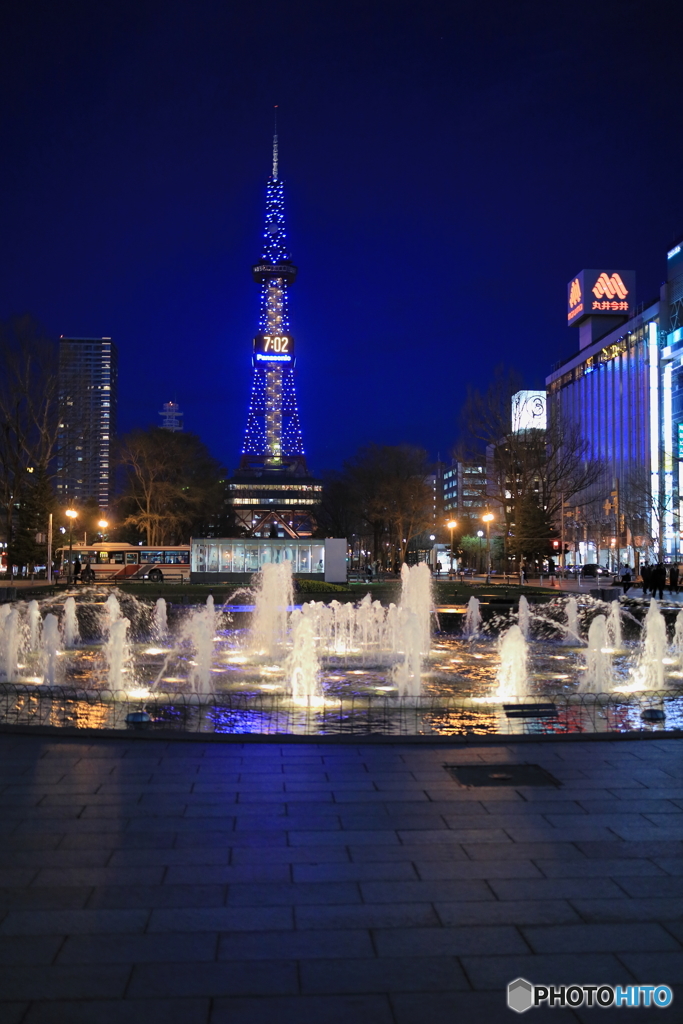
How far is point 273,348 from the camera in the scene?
14562 centimetres

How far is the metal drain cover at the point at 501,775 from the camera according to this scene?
278 inches

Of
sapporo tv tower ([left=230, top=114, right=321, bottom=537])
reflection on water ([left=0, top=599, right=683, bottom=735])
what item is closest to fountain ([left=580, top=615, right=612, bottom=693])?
reflection on water ([left=0, top=599, right=683, bottom=735])

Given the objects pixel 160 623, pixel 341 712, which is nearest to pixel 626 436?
pixel 160 623

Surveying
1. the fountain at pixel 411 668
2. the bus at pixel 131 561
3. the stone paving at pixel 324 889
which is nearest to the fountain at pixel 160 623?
the fountain at pixel 411 668

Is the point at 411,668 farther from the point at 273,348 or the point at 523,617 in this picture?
the point at 273,348

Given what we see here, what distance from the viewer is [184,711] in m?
10.8

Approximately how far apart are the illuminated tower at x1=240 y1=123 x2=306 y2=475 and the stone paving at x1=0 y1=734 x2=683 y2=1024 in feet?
431

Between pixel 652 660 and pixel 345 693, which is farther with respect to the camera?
pixel 652 660

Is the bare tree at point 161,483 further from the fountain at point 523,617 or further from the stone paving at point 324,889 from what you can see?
the stone paving at point 324,889

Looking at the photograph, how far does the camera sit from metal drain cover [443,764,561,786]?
23.2 feet

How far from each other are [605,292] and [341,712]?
117m

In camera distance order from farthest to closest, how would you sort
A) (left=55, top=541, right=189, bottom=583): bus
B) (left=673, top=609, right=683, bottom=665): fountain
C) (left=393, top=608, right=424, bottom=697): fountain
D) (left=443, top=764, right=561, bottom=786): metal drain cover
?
(left=55, top=541, right=189, bottom=583): bus
(left=673, top=609, right=683, bottom=665): fountain
(left=393, top=608, right=424, bottom=697): fountain
(left=443, top=764, right=561, bottom=786): metal drain cover

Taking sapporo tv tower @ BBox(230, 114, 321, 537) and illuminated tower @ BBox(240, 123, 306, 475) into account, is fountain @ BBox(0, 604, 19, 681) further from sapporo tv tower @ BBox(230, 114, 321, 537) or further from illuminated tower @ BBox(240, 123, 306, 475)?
illuminated tower @ BBox(240, 123, 306, 475)

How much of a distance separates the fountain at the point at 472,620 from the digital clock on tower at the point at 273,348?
12314 centimetres
